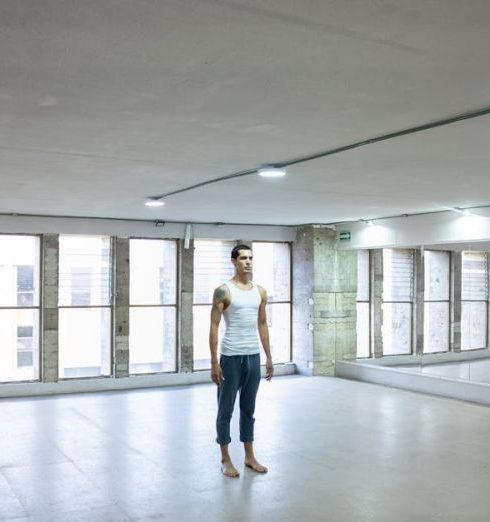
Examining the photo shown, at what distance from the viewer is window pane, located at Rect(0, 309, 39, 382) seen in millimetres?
9859

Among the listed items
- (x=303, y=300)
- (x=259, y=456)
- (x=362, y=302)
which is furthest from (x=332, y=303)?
(x=259, y=456)

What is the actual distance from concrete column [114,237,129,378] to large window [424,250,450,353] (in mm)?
4702

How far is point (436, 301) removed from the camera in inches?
412

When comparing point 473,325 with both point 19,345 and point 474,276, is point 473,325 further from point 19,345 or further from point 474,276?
point 19,345

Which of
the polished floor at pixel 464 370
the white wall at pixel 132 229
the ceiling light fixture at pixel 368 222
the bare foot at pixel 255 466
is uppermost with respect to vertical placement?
the ceiling light fixture at pixel 368 222

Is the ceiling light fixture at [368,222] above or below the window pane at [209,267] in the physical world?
above

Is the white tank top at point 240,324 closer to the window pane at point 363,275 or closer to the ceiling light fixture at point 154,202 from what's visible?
the ceiling light fixture at point 154,202

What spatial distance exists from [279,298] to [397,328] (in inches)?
84.2

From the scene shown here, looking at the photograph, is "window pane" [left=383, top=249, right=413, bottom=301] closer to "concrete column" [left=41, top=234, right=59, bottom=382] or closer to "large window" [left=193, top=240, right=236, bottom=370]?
"large window" [left=193, top=240, right=236, bottom=370]

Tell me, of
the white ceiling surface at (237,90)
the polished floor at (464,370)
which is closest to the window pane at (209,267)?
the polished floor at (464,370)

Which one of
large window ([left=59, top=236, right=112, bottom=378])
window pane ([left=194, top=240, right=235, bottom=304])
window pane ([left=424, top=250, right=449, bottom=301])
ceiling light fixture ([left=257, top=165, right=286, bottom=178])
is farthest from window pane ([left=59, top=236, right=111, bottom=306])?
ceiling light fixture ([left=257, top=165, right=286, bottom=178])

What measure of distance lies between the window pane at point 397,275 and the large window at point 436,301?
0.45m

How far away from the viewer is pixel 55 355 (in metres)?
10.0

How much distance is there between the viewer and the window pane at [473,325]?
9.42 meters
